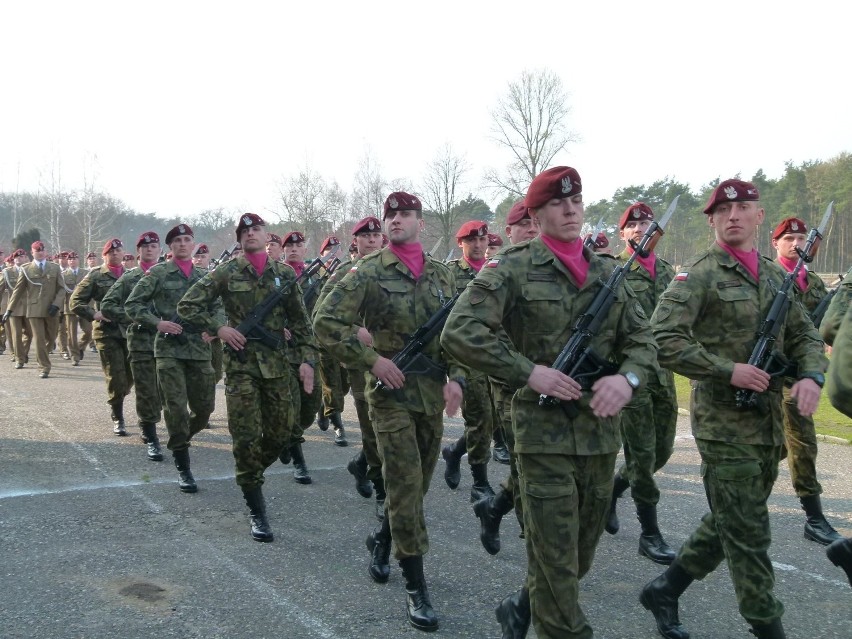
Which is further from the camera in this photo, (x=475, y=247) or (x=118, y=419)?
(x=118, y=419)

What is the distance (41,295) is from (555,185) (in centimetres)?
1515

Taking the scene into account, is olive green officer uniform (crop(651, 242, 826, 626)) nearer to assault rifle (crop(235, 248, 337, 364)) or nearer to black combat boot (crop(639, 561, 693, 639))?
black combat boot (crop(639, 561, 693, 639))

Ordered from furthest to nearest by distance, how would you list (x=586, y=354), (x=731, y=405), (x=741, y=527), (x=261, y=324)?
1. (x=261, y=324)
2. (x=731, y=405)
3. (x=741, y=527)
4. (x=586, y=354)

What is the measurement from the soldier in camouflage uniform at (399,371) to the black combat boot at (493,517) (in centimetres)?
75

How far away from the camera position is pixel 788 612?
444cm

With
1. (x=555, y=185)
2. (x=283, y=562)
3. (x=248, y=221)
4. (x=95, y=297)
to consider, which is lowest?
(x=283, y=562)

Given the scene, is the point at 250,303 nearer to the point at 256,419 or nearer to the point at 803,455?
the point at 256,419

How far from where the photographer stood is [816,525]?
5.73 m

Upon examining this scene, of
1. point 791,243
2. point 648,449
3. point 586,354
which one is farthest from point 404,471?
point 791,243

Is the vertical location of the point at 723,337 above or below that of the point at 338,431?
above

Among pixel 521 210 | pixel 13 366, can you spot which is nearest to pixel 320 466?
pixel 521 210

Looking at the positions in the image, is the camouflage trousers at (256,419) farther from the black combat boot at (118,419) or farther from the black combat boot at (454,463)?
the black combat boot at (118,419)

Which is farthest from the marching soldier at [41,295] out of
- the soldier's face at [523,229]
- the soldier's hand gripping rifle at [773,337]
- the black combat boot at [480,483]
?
the soldier's hand gripping rifle at [773,337]

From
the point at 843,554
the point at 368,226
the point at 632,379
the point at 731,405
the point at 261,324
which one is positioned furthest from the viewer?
the point at 368,226
